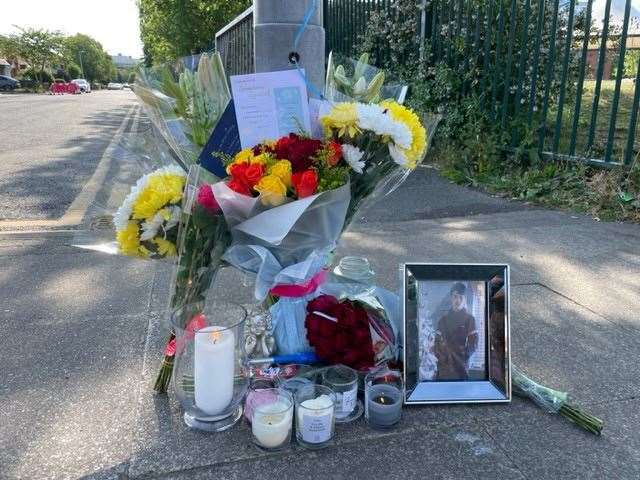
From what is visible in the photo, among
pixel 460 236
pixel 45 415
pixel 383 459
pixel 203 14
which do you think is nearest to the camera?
pixel 383 459

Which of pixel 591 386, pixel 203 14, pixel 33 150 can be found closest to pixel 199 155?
pixel 591 386

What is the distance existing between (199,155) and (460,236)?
2.78m

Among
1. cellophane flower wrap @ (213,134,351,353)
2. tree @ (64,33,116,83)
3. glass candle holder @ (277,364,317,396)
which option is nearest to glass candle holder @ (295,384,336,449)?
glass candle holder @ (277,364,317,396)

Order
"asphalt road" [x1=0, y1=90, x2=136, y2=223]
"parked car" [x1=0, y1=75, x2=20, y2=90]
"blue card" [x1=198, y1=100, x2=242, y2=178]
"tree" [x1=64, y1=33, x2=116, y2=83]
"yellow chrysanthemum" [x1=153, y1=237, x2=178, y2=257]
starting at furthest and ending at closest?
"tree" [x1=64, y1=33, x2=116, y2=83]
"parked car" [x1=0, y1=75, x2=20, y2=90]
"asphalt road" [x1=0, y1=90, x2=136, y2=223]
"blue card" [x1=198, y1=100, x2=242, y2=178]
"yellow chrysanthemum" [x1=153, y1=237, x2=178, y2=257]

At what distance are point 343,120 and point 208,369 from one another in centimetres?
95

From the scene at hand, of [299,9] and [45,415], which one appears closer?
[45,415]

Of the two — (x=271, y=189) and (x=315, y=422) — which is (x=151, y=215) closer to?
(x=271, y=189)

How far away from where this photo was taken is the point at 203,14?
1677 centimetres

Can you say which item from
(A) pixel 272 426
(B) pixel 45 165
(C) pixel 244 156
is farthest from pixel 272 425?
(B) pixel 45 165

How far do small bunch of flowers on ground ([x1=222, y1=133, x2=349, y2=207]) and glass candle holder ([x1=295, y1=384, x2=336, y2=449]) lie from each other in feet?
2.18

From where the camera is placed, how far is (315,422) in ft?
5.57

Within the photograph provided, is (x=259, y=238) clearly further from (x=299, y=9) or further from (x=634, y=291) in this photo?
(x=634, y=291)

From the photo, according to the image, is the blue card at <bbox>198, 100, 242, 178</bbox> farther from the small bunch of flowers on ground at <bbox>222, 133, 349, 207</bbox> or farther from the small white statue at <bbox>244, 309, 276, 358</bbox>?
the small white statue at <bbox>244, 309, 276, 358</bbox>

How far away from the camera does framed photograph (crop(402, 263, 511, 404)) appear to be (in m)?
1.94
